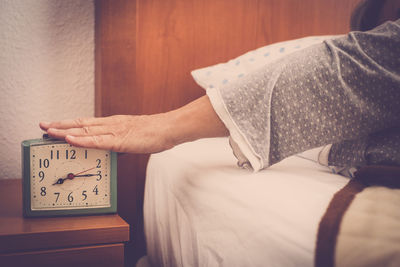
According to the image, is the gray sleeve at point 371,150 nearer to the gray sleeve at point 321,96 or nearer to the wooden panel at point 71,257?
the gray sleeve at point 321,96

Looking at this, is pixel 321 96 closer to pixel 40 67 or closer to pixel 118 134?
pixel 118 134

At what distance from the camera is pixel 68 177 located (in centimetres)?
53

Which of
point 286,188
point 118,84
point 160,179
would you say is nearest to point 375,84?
point 286,188

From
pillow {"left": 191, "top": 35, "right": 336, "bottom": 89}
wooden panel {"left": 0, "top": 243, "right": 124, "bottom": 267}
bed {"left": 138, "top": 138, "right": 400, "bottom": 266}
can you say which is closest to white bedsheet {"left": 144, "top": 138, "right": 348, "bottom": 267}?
bed {"left": 138, "top": 138, "right": 400, "bottom": 266}

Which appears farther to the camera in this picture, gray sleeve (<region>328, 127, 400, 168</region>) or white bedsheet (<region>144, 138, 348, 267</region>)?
gray sleeve (<region>328, 127, 400, 168</region>)

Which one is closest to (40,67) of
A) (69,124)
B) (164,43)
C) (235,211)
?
(164,43)

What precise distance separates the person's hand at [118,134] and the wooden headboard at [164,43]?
14.6 inches

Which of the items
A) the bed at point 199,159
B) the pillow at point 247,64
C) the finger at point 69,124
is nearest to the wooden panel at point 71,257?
the bed at point 199,159

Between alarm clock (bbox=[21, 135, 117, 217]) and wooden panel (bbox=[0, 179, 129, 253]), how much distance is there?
0.02 m

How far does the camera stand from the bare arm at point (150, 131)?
51 centimetres

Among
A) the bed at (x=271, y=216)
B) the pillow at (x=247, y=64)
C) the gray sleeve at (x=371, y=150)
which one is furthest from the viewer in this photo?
the pillow at (x=247, y=64)

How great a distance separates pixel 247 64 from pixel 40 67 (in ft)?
2.18

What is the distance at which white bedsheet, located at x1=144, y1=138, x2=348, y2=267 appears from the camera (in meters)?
0.32

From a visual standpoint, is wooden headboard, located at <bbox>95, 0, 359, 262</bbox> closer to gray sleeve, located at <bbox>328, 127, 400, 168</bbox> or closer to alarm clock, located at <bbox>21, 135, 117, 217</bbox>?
alarm clock, located at <bbox>21, 135, 117, 217</bbox>
